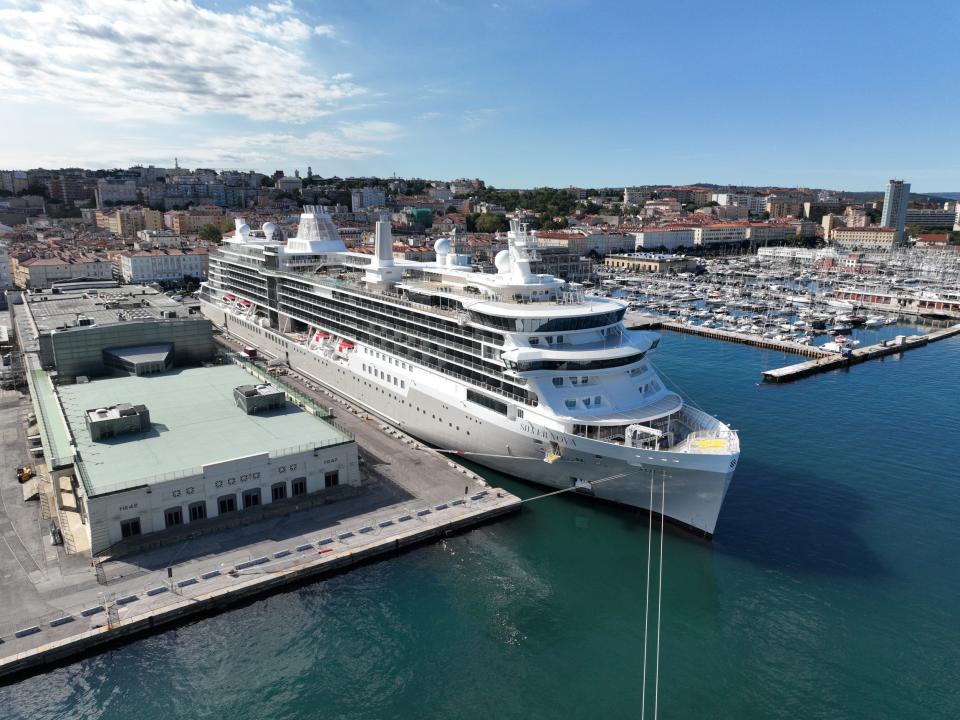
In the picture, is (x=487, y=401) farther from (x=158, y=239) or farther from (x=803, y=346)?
(x=158, y=239)

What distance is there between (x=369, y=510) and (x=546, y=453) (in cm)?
830

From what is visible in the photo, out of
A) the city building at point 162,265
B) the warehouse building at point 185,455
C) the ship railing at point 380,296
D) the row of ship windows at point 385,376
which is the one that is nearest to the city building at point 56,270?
the city building at point 162,265

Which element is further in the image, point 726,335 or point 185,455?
point 726,335

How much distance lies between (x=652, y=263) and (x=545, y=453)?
339 ft

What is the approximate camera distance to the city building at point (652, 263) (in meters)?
122

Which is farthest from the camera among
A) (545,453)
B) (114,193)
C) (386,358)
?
(114,193)

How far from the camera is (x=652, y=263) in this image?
403 ft

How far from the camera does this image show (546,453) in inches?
1077

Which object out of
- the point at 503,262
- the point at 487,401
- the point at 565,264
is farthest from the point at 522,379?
the point at 565,264

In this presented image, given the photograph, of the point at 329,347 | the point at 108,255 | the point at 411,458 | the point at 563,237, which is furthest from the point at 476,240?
the point at 411,458

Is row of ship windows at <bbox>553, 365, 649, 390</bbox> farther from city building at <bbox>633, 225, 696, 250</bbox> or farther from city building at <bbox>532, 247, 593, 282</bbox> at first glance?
city building at <bbox>633, 225, 696, 250</bbox>

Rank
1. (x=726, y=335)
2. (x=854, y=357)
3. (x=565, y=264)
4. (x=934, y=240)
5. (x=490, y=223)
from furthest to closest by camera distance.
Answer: (x=934, y=240)
(x=490, y=223)
(x=565, y=264)
(x=726, y=335)
(x=854, y=357)

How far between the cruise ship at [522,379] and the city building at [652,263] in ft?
287

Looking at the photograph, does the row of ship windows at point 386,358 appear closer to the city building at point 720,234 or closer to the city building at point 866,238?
the city building at point 720,234
